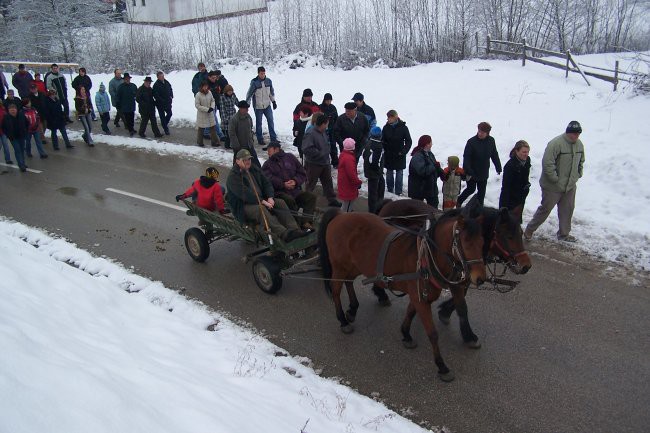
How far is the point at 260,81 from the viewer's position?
44.5 ft

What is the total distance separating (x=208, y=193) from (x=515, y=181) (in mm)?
4952

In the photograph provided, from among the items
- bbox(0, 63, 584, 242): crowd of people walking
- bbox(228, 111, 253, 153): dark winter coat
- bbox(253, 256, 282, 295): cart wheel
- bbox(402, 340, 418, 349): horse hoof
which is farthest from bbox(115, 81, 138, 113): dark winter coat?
bbox(402, 340, 418, 349): horse hoof

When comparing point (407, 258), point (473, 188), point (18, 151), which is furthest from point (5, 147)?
point (407, 258)

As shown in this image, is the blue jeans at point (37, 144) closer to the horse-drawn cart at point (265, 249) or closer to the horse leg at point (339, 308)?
the horse-drawn cart at point (265, 249)

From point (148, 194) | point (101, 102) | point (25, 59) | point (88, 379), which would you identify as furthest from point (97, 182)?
point (25, 59)

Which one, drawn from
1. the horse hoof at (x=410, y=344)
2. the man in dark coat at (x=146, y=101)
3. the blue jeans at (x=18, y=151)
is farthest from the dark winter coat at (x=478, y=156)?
the blue jeans at (x=18, y=151)

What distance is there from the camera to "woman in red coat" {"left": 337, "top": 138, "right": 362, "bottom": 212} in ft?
26.4

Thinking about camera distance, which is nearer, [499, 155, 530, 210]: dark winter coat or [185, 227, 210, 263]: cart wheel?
[185, 227, 210, 263]: cart wheel

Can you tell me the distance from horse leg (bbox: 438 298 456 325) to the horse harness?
3.14ft

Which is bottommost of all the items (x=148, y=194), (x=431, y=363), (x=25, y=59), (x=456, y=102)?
(x=431, y=363)

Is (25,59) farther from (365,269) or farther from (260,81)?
(365,269)

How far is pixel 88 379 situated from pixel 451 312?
4.08 meters

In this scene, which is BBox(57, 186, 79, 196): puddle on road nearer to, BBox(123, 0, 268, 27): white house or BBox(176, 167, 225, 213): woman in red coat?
BBox(176, 167, 225, 213): woman in red coat

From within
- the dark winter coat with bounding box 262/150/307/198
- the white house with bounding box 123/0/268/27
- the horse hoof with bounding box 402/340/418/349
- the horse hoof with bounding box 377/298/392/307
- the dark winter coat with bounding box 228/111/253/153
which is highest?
the white house with bounding box 123/0/268/27
